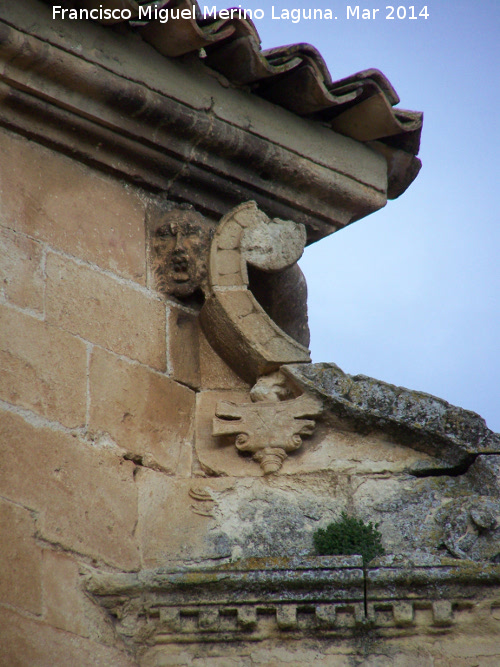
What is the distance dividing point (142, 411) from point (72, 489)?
0.47m

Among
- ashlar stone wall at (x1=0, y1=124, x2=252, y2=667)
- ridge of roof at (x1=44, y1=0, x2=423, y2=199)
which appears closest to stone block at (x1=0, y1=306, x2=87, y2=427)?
ashlar stone wall at (x1=0, y1=124, x2=252, y2=667)

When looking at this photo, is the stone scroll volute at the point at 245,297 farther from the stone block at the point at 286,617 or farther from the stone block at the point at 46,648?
the stone block at the point at 46,648

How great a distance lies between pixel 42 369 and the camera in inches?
169

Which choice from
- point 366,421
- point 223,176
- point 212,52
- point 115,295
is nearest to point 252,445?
point 366,421

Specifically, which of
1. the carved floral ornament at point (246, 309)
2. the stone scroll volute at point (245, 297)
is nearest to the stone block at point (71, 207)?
the carved floral ornament at point (246, 309)

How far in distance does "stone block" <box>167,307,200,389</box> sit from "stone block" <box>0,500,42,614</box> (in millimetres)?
952

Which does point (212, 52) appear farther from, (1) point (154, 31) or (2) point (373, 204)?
(2) point (373, 204)

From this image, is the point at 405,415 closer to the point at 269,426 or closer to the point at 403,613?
the point at 269,426

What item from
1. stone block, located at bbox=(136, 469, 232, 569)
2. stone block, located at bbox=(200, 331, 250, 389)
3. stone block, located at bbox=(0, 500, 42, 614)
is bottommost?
Answer: stone block, located at bbox=(0, 500, 42, 614)

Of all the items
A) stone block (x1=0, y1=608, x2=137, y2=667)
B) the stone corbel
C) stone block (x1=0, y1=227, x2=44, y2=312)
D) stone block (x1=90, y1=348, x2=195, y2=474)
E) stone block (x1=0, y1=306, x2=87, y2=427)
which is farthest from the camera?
the stone corbel

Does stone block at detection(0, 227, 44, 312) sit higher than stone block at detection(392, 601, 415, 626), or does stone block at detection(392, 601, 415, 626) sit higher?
stone block at detection(0, 227, 44, 312)

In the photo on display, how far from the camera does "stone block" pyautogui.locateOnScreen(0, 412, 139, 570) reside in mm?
4066

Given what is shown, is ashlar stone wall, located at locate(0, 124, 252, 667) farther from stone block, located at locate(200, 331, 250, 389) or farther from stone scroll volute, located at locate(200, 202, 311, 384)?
stone scroll volute, located at locate(200, 202, 311, 384)

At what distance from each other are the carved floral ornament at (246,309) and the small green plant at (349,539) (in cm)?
33
